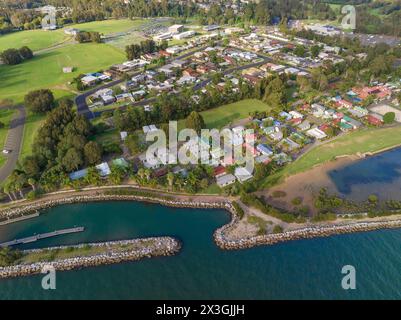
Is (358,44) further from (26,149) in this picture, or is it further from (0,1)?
(0,1)

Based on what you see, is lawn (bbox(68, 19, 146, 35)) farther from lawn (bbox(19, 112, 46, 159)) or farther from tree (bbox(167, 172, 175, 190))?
tree (bbox(167, 172, 175, 190))

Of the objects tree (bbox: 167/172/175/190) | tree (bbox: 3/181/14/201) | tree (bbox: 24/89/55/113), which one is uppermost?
tree (bbox: 24/89/55/113)

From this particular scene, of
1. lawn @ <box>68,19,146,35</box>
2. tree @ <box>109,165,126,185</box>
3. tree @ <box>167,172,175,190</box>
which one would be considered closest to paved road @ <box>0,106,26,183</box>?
tree @ <box>109,165,126,185</box>

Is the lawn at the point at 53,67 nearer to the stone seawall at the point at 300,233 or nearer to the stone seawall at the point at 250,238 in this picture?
the stone seawall at the point at 250,238

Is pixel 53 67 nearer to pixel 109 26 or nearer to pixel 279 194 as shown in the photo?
pixel 109 26

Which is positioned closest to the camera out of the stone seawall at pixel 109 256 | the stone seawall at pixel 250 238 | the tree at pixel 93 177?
the stone seawall at pixel 109 256

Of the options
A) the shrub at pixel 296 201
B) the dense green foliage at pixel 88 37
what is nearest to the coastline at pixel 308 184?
the shrub at pixel 296 201
